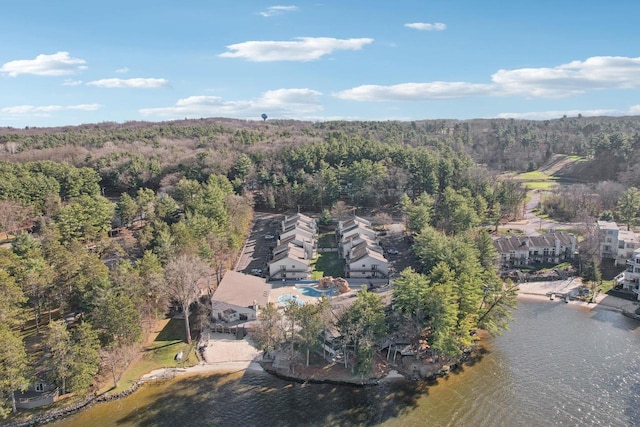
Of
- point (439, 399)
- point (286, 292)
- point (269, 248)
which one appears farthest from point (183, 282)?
point (269, 248)

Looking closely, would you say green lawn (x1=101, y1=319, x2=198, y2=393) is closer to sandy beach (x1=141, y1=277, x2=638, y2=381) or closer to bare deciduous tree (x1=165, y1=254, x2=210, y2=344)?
sandy beach (x1=141, y1=277, x2=638, y2=381)

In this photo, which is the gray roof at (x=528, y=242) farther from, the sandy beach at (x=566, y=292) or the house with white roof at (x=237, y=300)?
the house with white roof at (x=237, y=300)

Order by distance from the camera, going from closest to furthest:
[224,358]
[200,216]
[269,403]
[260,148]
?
[269,403] → [224,358] → [200,216] → [260,148]

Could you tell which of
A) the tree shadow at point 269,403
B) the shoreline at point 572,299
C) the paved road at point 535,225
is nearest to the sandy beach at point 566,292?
the shoreline at point 572,299

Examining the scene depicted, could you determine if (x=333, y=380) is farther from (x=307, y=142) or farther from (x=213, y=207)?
(x=307, y=142)

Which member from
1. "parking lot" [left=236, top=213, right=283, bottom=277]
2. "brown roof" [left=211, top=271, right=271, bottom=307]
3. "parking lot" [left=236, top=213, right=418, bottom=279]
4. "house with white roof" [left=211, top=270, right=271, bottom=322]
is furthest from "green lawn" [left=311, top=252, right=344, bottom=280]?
"house with white roof" [left=211, top=270, right=271, bottom=322]

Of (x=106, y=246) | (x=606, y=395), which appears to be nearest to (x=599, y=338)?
(x=606, y=395)

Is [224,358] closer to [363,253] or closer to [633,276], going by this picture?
[363,253]
